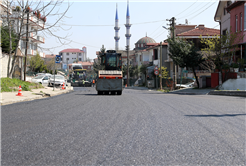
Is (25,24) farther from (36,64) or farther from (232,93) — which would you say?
(36,64)

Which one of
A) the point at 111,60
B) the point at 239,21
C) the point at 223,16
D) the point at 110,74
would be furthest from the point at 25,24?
the point at 223,16

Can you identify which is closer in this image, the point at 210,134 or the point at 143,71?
the point at 210,134

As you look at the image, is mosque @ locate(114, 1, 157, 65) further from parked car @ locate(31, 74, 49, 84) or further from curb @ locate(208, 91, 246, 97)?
curb @ locate(208, 91, 246, 97)

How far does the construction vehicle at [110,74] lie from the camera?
2330 cm

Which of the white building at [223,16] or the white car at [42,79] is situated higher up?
the white building at [223,16]

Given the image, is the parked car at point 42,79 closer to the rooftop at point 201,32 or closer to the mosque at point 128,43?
the rooftop at point 201,32

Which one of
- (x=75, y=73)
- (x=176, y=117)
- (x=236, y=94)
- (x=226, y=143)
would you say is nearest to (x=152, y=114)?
(x=176, y=117)

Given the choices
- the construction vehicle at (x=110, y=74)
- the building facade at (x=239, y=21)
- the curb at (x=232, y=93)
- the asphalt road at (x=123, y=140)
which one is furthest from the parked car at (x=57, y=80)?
the asphalt road at (x=123, y=140)

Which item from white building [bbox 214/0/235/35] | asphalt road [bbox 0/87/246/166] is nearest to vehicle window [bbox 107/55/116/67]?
asphalt road [bbox 0/87/246/166]

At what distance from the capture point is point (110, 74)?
23.3 metres

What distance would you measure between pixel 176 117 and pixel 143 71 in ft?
176

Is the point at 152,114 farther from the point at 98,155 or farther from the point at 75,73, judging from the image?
the point at 75,73

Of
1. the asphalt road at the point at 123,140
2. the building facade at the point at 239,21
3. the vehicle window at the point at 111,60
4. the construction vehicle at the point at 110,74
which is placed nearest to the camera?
the asphalt road at the point at 123,140

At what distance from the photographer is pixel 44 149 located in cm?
582
